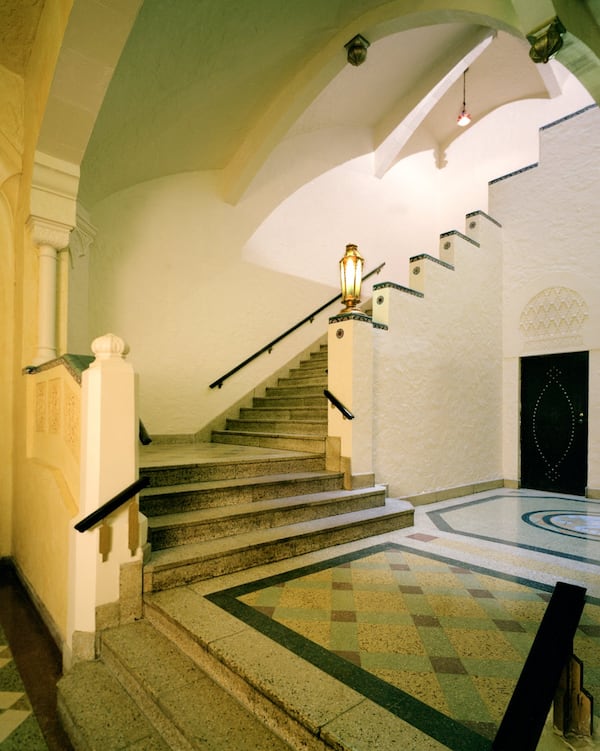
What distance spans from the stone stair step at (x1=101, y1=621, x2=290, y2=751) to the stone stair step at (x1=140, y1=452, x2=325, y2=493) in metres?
1.20

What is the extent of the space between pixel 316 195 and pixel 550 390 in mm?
4791

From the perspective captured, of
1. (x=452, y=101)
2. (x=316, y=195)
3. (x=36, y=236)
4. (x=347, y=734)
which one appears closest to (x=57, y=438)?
(x=36, y=236)

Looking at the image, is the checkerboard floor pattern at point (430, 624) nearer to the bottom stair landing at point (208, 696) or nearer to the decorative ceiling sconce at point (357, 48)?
the bottom stair landing at point (208, 696)

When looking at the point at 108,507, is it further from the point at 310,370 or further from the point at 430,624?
the point at 310,370

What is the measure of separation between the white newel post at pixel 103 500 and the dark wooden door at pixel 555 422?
19.8ft

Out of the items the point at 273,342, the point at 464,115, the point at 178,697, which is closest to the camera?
the point at 178,697

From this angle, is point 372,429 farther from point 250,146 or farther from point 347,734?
point 250,146

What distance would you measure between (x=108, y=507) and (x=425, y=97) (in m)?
7.12

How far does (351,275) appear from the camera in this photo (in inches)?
170

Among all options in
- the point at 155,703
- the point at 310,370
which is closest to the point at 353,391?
the point at 310,370

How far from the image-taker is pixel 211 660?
1910 mm

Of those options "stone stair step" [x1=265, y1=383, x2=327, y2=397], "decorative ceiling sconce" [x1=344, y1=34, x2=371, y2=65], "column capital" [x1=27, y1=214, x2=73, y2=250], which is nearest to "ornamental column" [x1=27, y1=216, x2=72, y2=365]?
"column capital" [x1=27, y1=214, x2=73, y2=250]

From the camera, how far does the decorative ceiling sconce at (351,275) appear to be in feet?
14.1

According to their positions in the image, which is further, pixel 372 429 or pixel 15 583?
pixel 372 429
